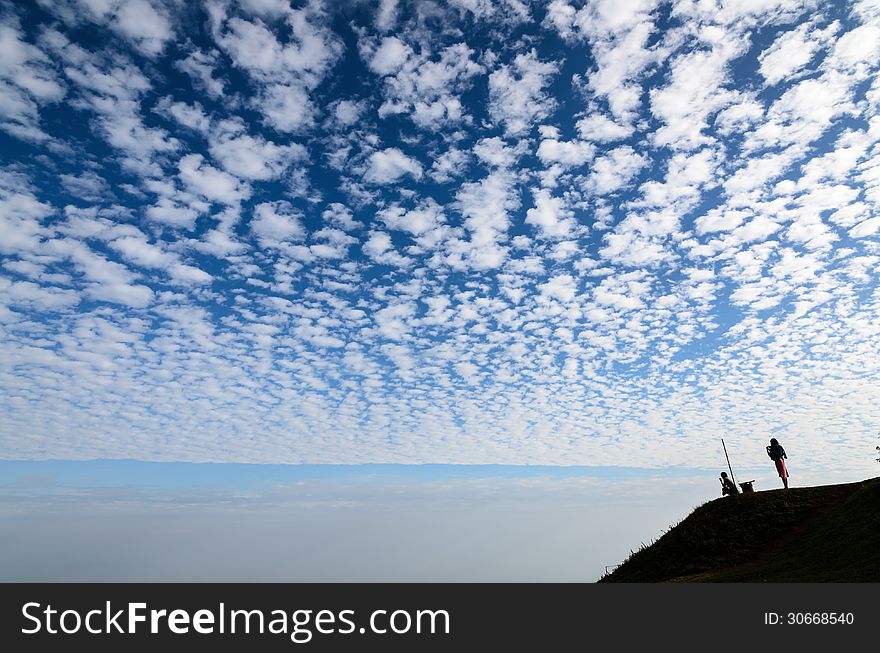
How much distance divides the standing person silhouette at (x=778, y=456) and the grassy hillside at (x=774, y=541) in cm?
93

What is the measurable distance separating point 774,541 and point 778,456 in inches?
221

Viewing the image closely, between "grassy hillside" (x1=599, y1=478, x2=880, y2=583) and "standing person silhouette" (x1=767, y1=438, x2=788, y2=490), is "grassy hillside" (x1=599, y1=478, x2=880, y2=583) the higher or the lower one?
the lower one

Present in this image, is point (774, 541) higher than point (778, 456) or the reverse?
the reverse

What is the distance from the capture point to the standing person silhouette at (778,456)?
2728 centimetres

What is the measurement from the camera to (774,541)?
918 inches

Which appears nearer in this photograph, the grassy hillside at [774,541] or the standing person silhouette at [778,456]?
the grassy hillside at [774,541]

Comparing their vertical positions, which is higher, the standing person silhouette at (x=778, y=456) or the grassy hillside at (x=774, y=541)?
the standing person silhouette at (x=778, y=456)

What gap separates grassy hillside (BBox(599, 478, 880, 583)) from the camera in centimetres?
1825

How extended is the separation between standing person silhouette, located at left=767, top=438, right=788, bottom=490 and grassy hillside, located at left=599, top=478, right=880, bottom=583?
925mm

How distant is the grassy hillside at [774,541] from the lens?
59.9 ft
